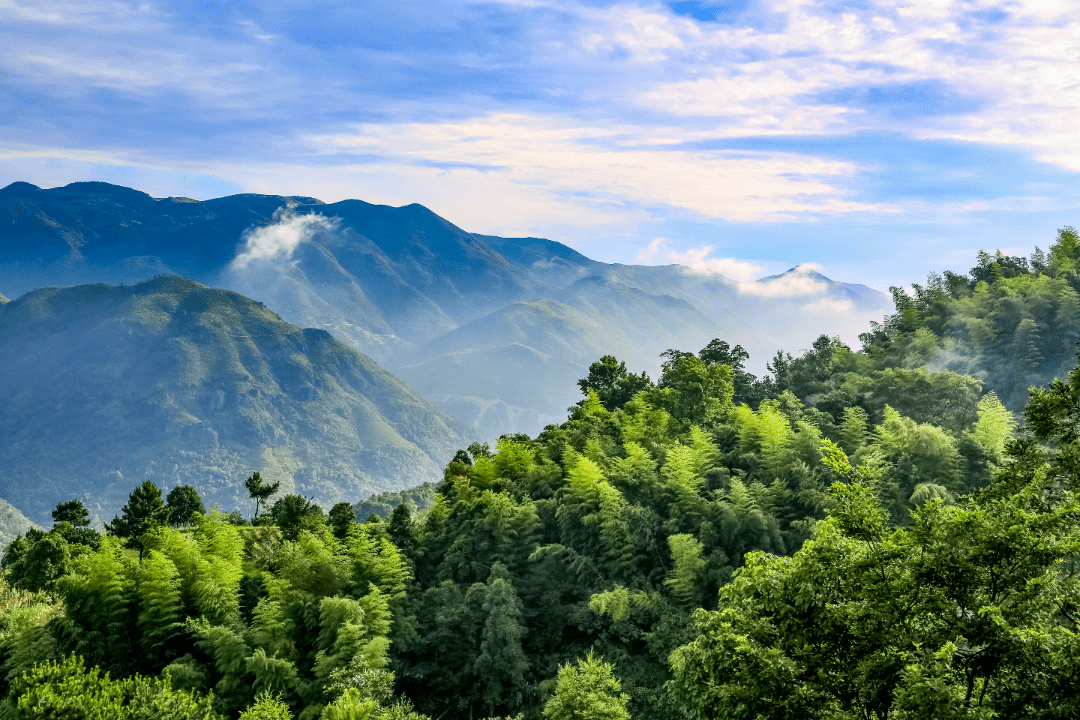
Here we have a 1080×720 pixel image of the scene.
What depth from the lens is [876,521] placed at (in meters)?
12.1

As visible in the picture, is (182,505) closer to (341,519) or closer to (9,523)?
(341,519)

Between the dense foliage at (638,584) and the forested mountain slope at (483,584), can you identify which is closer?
the dense foliage at (638,584)

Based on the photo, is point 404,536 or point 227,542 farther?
point 404,536

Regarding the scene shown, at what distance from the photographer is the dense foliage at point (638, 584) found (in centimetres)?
1054

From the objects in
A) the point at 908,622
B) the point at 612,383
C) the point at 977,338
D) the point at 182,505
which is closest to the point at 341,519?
the point at 182,505

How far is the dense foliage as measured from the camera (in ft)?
34.6

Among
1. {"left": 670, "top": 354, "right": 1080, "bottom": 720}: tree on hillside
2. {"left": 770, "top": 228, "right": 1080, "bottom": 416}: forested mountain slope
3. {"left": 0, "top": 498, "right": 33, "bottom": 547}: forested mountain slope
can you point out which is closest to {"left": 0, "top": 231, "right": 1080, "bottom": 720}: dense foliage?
{"left": 670, "top": 354, "right": 1080, "bottom": 720}: tree on hillside

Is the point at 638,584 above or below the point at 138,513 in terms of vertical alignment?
above

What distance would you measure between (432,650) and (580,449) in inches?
589

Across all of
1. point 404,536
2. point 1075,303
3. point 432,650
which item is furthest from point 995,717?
point 1075,303

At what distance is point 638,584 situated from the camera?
30.0 m

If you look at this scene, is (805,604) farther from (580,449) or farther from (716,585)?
(580,449)

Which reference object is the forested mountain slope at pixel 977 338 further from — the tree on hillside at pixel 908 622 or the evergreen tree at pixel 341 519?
the tree on hillside at pixel 908 622

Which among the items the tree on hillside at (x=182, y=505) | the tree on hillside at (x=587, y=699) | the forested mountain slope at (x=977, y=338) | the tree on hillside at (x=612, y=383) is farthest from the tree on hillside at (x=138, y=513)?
the forested mountain slope at (x=977, y=338)
